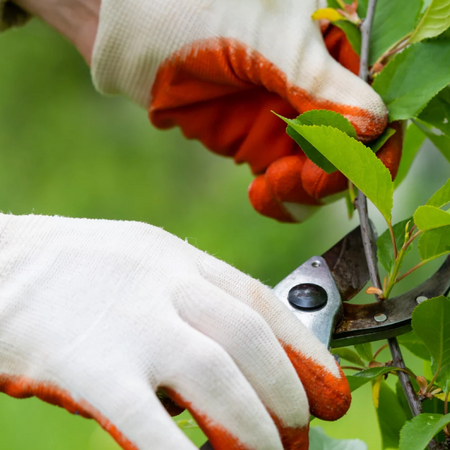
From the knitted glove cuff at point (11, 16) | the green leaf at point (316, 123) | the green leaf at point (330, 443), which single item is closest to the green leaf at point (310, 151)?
the green leaf at point (316, 123)

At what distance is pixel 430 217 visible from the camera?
0.55 meters

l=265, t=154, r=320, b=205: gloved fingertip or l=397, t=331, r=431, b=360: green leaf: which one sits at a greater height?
l=265, t=154, r=320, b=205: gloved fingertip

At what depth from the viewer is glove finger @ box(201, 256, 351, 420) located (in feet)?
1.84

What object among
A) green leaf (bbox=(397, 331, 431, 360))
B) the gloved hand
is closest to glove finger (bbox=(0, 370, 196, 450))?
the gloved hand

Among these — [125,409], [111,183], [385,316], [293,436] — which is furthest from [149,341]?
[111,183]

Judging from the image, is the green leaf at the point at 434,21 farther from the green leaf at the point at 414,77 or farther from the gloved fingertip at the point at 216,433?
the gloved fingertip at the point at 216,433

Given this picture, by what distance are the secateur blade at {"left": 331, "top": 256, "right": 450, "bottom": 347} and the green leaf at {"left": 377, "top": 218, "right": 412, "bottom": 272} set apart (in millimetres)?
44

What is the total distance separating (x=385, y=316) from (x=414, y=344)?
0.41 feet

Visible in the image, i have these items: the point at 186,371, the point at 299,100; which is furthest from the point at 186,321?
the point at 299,100

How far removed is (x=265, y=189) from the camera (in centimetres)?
97

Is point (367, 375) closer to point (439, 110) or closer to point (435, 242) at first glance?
point (435, 242)

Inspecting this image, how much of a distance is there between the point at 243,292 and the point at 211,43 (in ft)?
1.42

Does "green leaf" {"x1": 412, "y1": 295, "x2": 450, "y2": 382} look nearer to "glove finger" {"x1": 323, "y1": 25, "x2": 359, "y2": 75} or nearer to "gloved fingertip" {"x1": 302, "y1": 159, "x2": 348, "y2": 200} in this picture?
"gloved fingertip" {"x1": 302, "y1": 159, "x2": 348, "y2": 200}

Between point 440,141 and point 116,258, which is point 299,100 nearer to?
point 440,141
